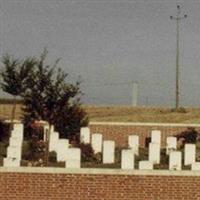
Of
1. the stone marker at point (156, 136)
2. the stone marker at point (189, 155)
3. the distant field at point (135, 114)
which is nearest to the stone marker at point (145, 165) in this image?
the stone marker at point (189, 155)

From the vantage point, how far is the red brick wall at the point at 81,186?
21.6 metres

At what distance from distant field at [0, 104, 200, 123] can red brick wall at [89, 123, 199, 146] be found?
366 inches

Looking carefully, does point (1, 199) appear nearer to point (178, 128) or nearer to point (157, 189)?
point (157, 189)

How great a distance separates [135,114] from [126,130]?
14178mm

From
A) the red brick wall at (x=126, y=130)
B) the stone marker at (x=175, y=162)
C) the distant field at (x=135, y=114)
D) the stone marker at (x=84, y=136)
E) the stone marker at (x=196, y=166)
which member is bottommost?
the stone marker at (x=196, y=166)

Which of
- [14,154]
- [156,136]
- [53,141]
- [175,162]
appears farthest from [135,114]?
[14,154]

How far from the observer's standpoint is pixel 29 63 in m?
32.8

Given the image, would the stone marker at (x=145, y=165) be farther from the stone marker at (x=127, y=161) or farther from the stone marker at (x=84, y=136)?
the stone marker at (x=84, y=136)

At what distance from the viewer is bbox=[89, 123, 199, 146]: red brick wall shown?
33688mm

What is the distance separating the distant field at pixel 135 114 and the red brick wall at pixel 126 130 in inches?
366

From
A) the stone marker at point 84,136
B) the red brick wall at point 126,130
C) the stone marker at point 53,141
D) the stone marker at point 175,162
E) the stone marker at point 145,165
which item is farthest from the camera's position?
the red brick wall at point 126,130

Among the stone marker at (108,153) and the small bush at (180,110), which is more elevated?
the small bush at (180,110)

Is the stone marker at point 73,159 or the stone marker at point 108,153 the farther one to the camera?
the stone marker at point 108,153

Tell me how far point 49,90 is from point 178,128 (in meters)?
8.33
